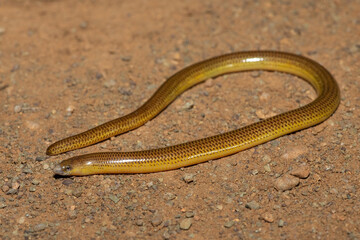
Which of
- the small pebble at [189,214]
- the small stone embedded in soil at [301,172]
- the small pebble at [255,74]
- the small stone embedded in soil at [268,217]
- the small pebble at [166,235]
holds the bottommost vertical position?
the small pebble at [166,235]

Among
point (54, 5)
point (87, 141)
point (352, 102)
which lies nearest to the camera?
point (87, 141)

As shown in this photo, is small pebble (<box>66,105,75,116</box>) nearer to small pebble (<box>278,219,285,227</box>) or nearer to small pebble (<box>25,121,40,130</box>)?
small pebble (<box>25,121,40,130</box>)

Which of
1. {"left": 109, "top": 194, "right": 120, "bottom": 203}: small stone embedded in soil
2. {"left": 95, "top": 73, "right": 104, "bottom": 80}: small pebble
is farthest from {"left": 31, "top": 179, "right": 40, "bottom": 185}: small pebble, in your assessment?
{"left": 95, "top": 73, "right": 104, "bottom": 80}: small pebble

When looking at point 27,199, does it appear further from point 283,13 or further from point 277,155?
point 283,13

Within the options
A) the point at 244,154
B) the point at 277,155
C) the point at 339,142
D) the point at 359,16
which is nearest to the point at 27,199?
the point at 244,154

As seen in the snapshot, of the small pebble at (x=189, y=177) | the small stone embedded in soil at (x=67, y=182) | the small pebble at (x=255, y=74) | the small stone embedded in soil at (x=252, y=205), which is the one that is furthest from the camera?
the small pebble at (x=255, y=74)

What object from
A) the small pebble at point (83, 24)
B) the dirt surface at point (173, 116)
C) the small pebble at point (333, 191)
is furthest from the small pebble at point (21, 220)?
the small pebble at point (83, 24)

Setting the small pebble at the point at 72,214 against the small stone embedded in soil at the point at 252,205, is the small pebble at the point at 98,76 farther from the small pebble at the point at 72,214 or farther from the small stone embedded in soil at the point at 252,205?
the small stone embedded in soil at the point at 252,205
